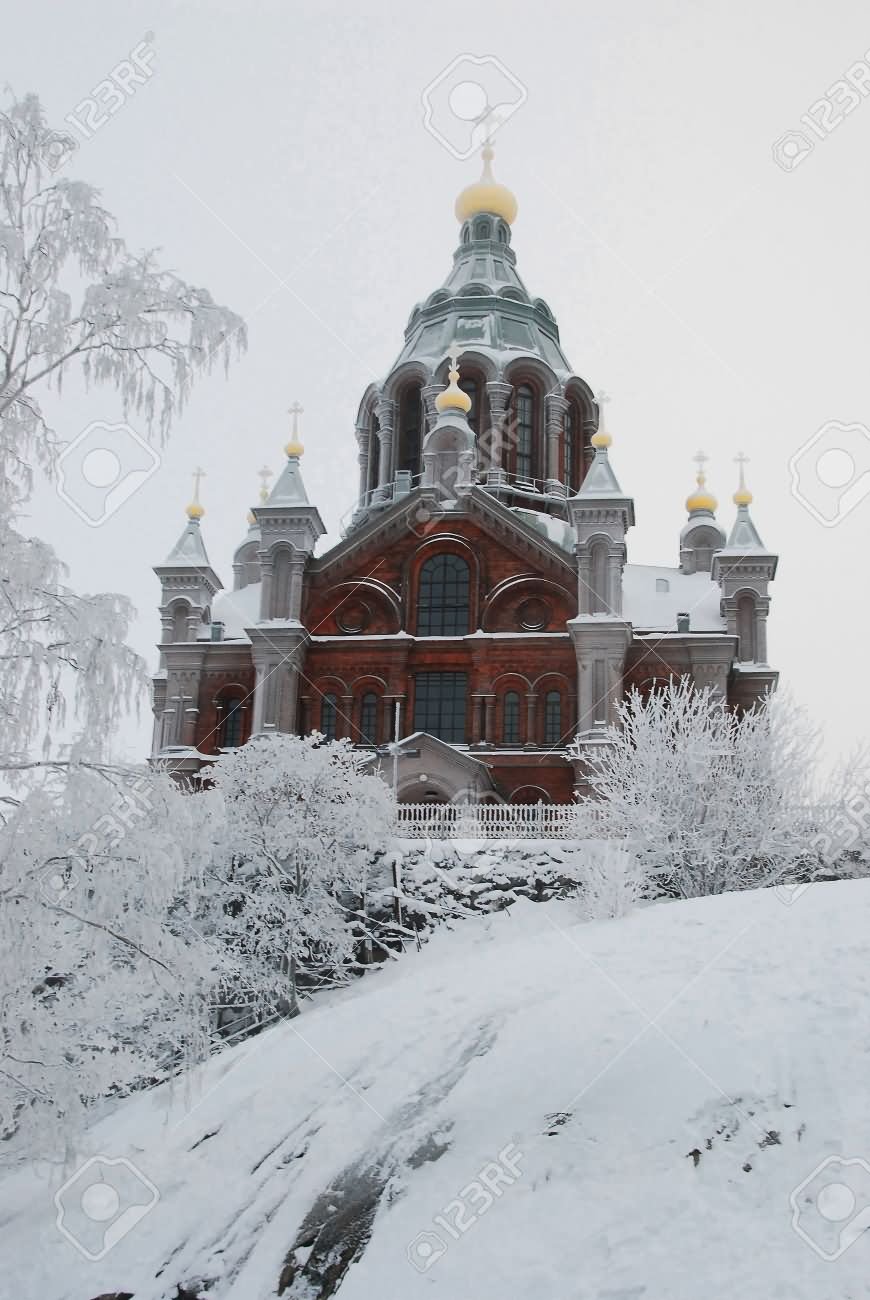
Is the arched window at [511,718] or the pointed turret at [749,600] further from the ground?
the pointed turret at [749,600]

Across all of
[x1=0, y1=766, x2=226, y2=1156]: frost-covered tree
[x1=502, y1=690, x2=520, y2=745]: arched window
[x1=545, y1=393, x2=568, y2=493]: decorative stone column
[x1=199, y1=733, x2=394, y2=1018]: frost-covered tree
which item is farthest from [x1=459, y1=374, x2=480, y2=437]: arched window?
[x1=0, y1=766, x2=226, y2=1156]: frost-covered tree

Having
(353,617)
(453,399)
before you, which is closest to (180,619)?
(353,617)

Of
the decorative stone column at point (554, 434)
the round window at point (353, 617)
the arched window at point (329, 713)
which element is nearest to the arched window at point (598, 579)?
the round window at point (353, 617)

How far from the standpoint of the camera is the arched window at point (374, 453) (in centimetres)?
4428

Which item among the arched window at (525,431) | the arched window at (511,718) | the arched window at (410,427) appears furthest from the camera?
the arched window at (410,427)

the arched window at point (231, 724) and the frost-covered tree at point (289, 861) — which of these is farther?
the arched window at point (231, 724)

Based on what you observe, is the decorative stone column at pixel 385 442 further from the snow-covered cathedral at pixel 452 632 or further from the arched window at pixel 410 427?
the snow-covered cathedral at pixel 452 632

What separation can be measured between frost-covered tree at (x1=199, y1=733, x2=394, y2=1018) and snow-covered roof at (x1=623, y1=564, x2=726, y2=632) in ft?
43.2

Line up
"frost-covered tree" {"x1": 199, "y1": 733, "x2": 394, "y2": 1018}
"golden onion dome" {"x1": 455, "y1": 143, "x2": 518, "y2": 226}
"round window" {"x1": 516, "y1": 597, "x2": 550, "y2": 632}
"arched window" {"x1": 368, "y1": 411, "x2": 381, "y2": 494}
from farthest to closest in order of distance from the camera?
"golden onion dome" {"x1": 455, "y1": 143, "x2": 518, "y2": 226} < "arched window" {"x1": 368, "y1": 411, "x2": 381, "y2": 494} < "round window" {"x1": 516, "y1": 597, "x2": 550, "y2": 632} < "frost-covered tree" {"x1": 199, "y1": 733, "x2": 394, "y2": 1018}

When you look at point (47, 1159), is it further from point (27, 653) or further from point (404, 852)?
point (404, 852)

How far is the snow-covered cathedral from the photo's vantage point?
33.0 m

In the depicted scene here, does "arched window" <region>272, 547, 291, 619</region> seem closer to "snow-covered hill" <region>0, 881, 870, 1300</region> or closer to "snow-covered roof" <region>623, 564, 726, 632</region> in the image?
"snow-covered roof" <region>623, 564, 726, 632</region>

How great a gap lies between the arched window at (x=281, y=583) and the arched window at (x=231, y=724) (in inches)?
109

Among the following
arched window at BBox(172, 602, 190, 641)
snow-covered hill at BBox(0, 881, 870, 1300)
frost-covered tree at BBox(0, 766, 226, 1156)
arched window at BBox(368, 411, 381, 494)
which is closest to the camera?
frost-covered tree at BBox(0, 766, 226, 1156)
